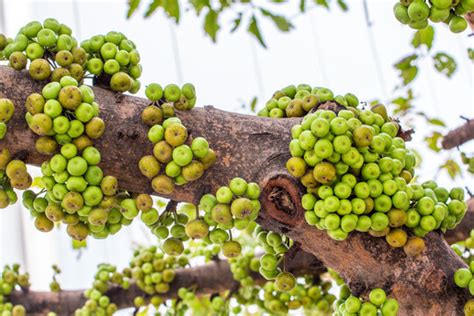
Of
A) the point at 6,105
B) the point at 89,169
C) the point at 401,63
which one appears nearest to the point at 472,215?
the point at 401,63

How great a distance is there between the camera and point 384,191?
1206 mm

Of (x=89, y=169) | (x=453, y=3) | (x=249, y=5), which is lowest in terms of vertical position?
(x=89, y=169)

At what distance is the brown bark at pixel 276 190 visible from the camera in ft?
3.95

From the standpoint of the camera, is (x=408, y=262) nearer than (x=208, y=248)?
Yes

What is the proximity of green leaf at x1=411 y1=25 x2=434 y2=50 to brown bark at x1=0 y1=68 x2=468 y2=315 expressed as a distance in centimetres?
77

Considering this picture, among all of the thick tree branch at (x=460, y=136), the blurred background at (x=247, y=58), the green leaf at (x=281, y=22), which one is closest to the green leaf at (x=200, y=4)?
the green leaf at (x=281, y=22)

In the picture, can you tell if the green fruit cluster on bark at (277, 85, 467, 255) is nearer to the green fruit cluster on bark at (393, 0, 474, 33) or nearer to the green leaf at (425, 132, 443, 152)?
the green fruit cluster on bark at (393, 0, 474, 33)

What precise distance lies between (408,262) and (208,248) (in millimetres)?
1116

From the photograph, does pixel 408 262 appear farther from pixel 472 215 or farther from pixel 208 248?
pixel 208 248

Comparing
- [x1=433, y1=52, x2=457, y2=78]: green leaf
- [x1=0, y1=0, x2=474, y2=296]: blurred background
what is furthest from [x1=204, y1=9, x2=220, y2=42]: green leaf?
[x1=0, y1=0, x2=474, y2=296]: blurred background

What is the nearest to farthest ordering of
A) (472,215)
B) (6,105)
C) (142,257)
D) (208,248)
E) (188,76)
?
(6,105)
(472,215)
(142,257)
(208,248)
(188,76)

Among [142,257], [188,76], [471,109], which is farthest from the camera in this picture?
[188,76]

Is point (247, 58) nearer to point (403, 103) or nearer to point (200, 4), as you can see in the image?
point (403, 103)

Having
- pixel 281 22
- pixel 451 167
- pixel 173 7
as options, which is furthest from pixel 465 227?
pixel 173 7
